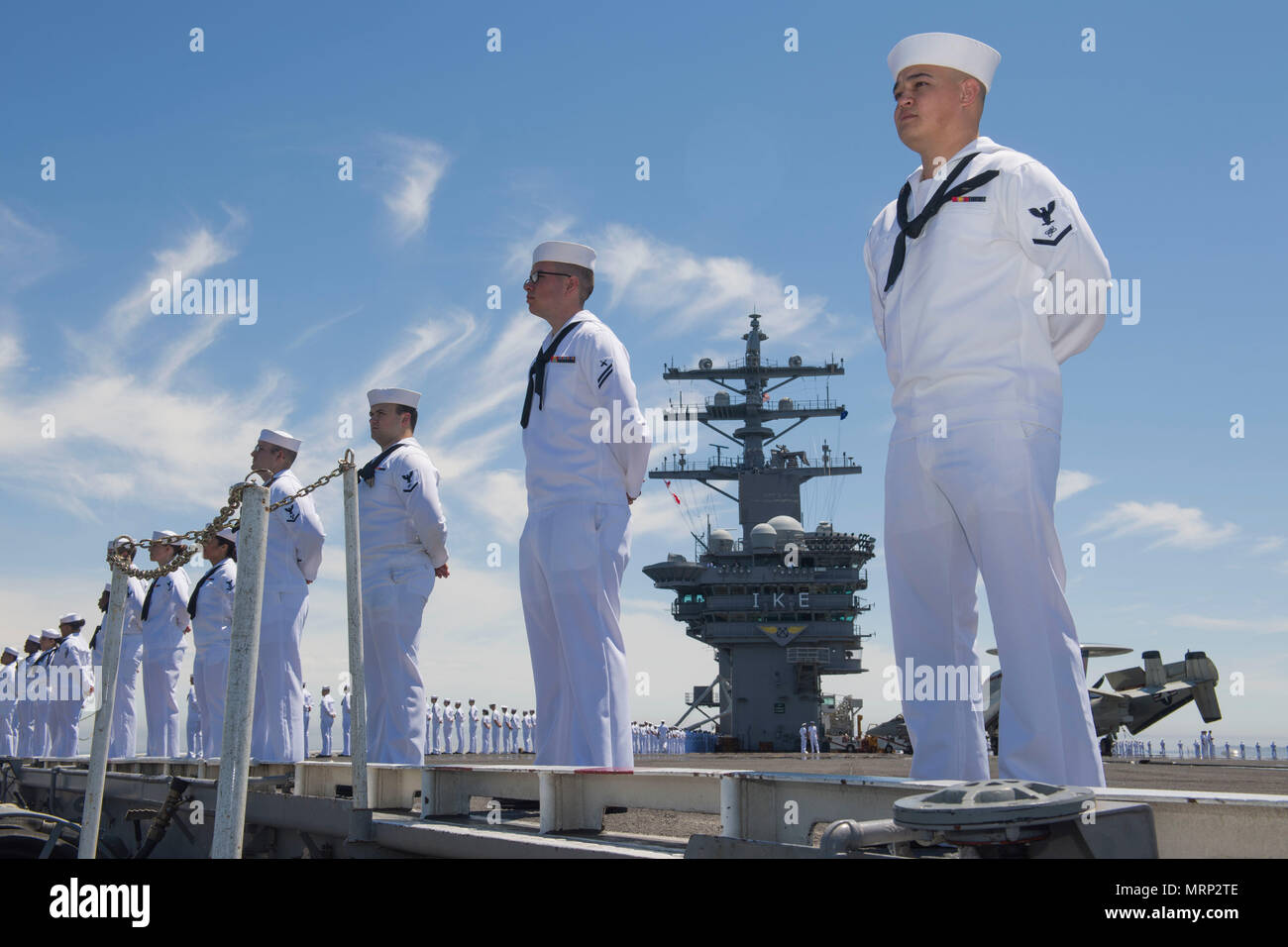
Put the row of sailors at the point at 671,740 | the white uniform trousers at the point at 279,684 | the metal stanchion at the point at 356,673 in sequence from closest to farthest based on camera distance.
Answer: the metal stanchion at the point at 356,673, the white uniform trousers at the point at 279,684, the row of sailors at the point at 671,740

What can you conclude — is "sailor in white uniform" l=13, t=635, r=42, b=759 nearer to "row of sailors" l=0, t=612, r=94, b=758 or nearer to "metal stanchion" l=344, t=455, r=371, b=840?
"row of sailors" l=0, t=612, r=94, b=758

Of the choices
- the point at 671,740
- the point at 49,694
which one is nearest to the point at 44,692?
the point at 49,694

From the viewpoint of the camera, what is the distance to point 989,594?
3.44 meters

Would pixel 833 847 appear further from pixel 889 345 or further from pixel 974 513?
pixel 889 345

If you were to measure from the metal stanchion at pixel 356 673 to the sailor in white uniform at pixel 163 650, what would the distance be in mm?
9653

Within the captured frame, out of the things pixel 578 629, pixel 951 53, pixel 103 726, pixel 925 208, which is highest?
pixel 951 53

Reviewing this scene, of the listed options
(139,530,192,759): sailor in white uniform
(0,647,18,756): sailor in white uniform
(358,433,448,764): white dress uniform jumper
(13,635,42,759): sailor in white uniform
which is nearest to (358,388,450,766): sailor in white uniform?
(358,433,448,764): white dress uniform jumper

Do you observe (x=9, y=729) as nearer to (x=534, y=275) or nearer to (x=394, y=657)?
(x=394, y=657)

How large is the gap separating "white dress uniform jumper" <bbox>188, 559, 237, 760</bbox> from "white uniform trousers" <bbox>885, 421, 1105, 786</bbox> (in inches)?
286

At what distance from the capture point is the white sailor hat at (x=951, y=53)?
150 inches

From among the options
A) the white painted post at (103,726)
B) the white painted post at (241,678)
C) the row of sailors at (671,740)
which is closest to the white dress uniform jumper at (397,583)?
the white painted post at (103,726)

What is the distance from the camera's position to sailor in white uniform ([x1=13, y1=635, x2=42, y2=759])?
62.6 feet

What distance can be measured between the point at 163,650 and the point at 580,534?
992cm

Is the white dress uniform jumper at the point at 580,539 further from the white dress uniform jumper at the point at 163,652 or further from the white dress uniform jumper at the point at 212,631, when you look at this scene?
the white dress uniform jumper at the point at 163,652
